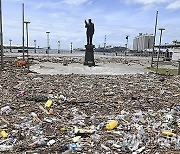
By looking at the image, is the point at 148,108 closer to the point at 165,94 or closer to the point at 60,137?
the point at 165,94

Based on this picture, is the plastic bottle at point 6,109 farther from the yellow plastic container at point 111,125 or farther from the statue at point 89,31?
the statue at point 89,31

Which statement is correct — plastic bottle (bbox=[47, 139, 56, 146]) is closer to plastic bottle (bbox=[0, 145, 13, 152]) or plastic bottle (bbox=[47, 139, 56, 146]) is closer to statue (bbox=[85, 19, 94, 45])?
plastic bottle (bbox=[0, 145, 13, 152])

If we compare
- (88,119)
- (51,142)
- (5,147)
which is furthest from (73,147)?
(88,119)

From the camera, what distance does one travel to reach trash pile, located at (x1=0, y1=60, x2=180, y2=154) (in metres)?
5.96

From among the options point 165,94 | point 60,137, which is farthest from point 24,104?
point 165,94

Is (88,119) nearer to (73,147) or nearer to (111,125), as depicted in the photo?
(111,125)

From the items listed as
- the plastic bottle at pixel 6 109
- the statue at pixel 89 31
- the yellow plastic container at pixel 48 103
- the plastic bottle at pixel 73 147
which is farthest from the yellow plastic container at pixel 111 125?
the statue at pixel 89 31

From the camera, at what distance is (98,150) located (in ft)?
18.9

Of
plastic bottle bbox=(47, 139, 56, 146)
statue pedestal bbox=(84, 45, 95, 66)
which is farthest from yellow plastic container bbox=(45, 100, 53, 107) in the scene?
statue pedestal bbox=(84, 45, 95, 66)

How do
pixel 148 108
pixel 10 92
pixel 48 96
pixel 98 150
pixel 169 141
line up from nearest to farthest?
pixel 98 150 → pixel 169 141 → pixel 148 108 → pixel 48 96 → pixel 10 92

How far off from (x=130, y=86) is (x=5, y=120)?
21.9 ft

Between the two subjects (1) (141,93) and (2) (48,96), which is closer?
(2) (48,96)

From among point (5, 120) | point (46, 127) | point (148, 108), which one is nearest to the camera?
point (46, 127)

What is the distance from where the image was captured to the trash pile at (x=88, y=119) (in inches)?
235
